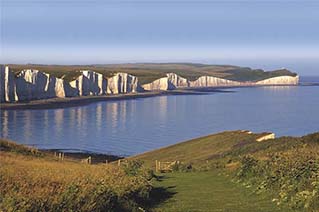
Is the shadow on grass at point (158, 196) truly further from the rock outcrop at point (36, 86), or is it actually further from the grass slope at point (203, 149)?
the rock outcrop at point (36, 86)

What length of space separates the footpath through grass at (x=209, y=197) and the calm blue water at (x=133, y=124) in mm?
32994

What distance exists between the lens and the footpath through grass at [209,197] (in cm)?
1290

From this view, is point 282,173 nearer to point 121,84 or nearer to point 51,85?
point 51,85

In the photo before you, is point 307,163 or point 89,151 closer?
point 307,163

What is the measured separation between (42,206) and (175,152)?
90.7ft

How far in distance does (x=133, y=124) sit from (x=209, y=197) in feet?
206

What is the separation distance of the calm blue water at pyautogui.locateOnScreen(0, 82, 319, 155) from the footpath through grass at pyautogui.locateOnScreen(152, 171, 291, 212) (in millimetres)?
32994

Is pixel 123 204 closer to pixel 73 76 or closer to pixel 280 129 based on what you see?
pixel 280 129

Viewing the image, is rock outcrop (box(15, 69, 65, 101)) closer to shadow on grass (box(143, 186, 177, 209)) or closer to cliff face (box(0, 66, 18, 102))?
cliff face (box(0, 66, 18, 102))

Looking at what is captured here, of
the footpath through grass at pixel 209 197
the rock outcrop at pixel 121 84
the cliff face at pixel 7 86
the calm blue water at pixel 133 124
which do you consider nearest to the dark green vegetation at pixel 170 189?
the footpath through grass at pixel 209 197

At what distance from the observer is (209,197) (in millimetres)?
15062

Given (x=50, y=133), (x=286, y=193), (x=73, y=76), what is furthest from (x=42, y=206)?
(x=73, y=76)

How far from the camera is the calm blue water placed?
59.8m

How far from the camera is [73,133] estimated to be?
222ft
